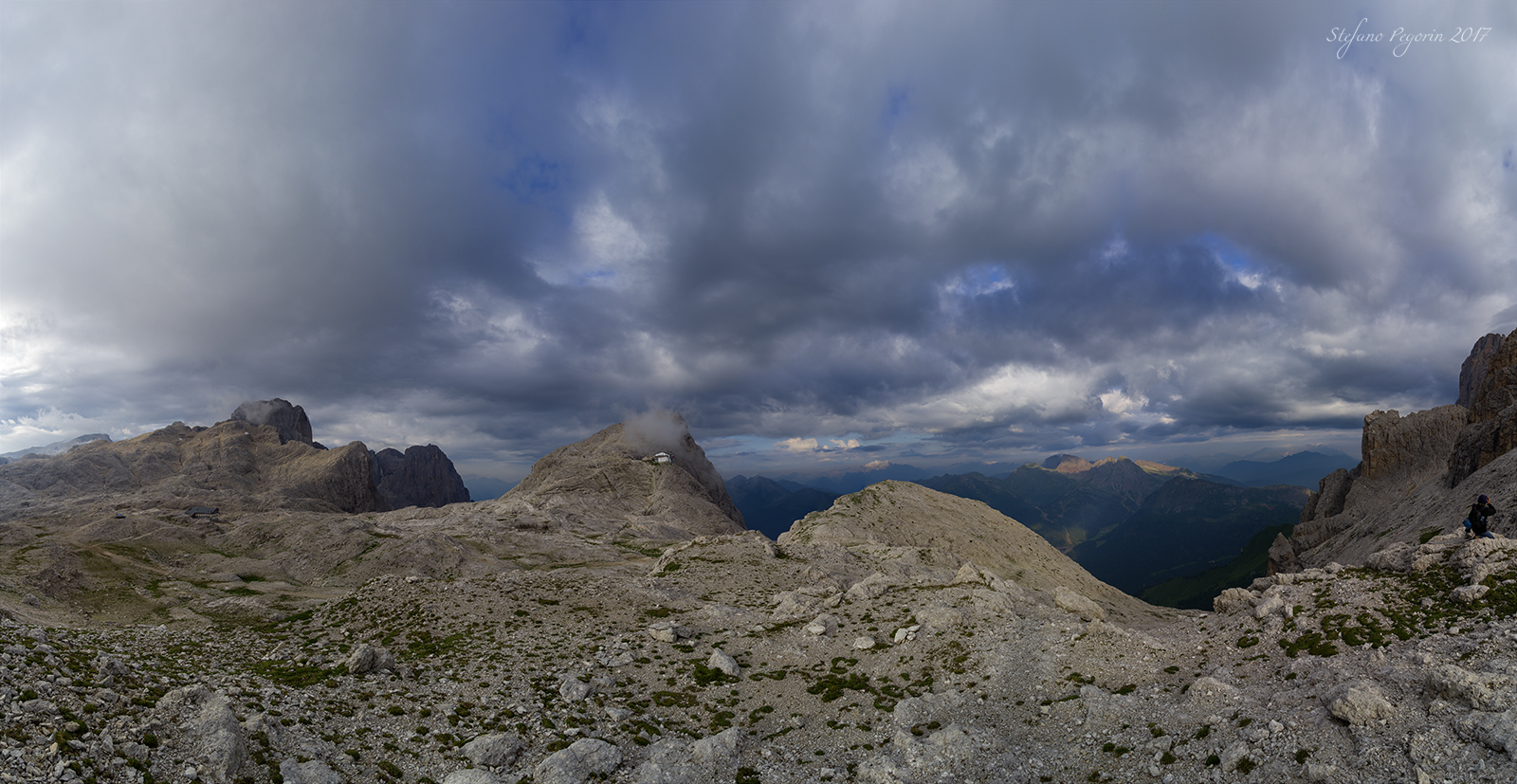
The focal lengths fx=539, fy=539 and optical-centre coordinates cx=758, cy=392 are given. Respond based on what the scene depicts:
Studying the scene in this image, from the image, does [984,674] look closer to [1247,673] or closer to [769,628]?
[1247,673]

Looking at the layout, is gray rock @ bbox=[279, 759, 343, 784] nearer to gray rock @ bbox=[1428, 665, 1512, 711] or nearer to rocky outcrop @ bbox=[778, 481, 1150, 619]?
gray rock @ bbox=[1428, 665, 1512, 711]

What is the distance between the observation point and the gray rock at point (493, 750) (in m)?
25.5

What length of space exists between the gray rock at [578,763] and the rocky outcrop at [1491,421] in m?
162

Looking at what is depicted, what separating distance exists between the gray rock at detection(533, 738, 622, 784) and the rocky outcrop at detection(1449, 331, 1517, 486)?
161623mm

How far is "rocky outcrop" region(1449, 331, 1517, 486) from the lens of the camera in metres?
102

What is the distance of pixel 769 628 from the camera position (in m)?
45.8

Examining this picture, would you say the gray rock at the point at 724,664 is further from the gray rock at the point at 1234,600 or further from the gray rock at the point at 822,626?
the gray rock at the point at 1234,600

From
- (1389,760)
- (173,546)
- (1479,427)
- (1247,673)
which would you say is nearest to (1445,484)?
(1479,427)

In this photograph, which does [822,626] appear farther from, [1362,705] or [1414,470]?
[1414,470]

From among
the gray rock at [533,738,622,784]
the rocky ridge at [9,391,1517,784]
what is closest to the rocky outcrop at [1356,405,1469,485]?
the rocky ridge at [9,391,1517,784]

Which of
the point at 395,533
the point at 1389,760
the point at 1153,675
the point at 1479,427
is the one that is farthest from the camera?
the point at 395,533

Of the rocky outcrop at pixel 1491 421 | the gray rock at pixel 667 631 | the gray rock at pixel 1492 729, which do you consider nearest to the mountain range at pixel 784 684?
the gray rock at pixel 1492 729

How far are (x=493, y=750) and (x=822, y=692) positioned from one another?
1891 centimetres

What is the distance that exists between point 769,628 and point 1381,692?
35107 millimetres
